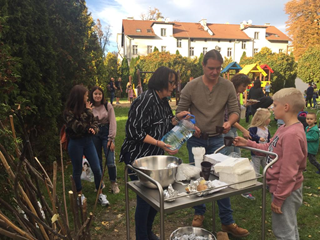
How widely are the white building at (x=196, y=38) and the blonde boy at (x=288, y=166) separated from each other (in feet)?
122

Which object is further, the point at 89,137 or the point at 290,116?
the point at 89,137

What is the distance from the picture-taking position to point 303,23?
35.0 metres

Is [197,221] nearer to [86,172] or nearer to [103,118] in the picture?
[86,172]

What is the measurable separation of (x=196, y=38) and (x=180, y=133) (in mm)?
39141

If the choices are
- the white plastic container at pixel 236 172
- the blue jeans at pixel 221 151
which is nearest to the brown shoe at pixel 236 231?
the blue jeans at pixel 221 151

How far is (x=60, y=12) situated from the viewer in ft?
17.8

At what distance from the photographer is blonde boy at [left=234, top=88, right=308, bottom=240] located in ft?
7.05

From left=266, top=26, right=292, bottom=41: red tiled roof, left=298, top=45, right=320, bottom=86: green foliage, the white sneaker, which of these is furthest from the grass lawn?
left=266, top=26, right=292, bottom=41: red tiled roof

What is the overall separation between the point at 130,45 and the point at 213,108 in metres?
37.0

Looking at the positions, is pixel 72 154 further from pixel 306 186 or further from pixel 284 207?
pixel 306 186

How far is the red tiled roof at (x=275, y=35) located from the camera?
42281 mm

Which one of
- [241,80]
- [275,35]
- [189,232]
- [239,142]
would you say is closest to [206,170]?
[239,142]

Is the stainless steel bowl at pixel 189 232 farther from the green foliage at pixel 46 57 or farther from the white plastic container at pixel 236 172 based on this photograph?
the green foliage at pixel 46 57

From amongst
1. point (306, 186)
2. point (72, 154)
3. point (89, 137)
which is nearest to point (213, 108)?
point (89, 137)
